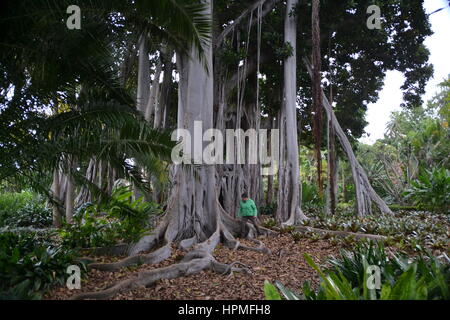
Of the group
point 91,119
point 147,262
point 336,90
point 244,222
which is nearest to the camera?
point 91,119

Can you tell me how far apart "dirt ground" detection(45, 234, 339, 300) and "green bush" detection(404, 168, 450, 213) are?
20.3ft

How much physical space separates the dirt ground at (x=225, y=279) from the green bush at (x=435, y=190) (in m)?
6.20

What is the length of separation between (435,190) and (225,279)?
8.90 meters

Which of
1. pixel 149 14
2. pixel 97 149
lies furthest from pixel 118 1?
pixel 97 149

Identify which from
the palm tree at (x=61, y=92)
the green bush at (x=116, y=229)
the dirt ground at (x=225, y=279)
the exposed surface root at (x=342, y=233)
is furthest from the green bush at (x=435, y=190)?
the palm tree at (x=61, y=92)

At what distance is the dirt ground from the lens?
3.47 meters

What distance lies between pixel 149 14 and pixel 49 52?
1.24 meters

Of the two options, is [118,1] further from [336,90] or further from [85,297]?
[336,90]

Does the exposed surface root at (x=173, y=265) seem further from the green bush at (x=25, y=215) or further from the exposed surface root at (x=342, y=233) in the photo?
the green bush at (x=25, y=215)

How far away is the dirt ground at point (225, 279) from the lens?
3.47 metres

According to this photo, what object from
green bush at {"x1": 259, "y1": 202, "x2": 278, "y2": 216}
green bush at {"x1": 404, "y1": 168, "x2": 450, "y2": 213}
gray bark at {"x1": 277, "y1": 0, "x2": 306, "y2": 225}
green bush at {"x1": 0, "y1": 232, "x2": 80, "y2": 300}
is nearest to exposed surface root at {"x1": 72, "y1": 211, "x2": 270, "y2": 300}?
green bush at {"x1": 0, "y1": 232, "x2": 80, "y2": 300}

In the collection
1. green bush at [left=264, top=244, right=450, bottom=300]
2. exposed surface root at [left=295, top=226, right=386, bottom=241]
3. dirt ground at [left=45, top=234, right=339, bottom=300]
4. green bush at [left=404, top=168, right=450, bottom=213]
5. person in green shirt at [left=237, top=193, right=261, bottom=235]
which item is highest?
green bush at [left=404, top=168, right=450, bottom=213]

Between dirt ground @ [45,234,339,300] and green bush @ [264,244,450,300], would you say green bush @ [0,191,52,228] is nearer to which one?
dirt ground @ [45,234,339,300]
